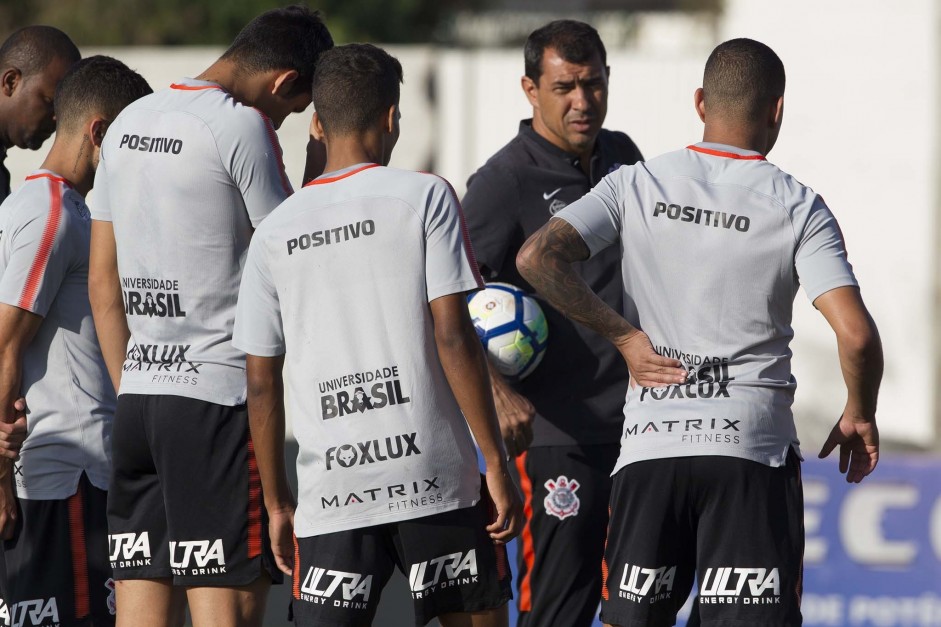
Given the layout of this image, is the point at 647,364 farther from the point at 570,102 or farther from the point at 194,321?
the point at 570,102

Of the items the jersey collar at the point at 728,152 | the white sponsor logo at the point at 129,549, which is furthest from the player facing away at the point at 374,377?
the jersey collar at the point at 728,152

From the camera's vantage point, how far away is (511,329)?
15.6 feet

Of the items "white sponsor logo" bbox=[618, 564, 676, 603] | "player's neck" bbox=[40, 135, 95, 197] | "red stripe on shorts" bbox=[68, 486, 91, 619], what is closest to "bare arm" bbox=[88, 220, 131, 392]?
"player's neck" bbox=[40, 135, 95, 197]

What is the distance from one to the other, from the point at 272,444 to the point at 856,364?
5.60 ft

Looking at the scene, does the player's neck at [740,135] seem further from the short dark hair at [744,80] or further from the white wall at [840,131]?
the white wall at [840,131]

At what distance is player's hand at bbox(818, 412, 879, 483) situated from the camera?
3.77 meters

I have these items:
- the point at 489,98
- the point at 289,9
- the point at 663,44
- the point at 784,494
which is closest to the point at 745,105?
the point at 784,494

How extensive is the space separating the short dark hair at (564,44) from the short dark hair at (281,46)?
1453mm

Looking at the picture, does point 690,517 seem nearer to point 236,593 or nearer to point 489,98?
point 236,593

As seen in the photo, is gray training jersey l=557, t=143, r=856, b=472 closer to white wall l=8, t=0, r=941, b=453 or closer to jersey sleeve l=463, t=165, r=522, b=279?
jersey sleeve l=463, t=165, r=522, b=279

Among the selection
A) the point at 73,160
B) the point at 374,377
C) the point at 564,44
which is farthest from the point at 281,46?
the point at 564,44

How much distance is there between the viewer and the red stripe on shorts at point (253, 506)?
3.81 m

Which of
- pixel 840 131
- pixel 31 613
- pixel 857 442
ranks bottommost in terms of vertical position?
pixel 31 613

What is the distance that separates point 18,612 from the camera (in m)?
4.11
